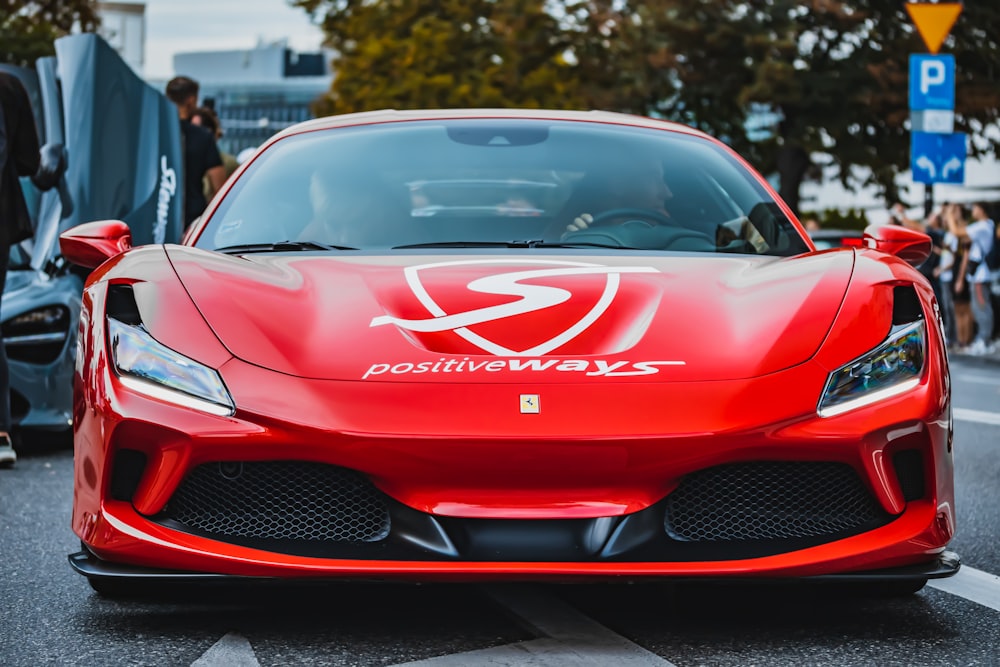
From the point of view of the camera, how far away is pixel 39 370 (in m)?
7.33

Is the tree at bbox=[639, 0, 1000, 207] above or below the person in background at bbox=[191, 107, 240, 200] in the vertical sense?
below

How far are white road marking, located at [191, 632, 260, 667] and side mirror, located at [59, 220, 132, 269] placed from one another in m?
1.26

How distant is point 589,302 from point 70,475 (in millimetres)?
3659

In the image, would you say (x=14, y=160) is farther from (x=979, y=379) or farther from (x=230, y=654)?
(x=979, y=379)

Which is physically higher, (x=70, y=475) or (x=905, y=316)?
(x=905, y=316)

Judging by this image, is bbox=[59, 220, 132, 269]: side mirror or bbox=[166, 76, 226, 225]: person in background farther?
bbox=[166, 76, 226, 225]: person in background

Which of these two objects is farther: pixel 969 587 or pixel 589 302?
pixel 969 587

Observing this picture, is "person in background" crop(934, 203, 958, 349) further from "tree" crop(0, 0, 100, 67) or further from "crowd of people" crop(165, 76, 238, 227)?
"tree" crop(0, 0, 100, 67)

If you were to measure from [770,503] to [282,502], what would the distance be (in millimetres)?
1013

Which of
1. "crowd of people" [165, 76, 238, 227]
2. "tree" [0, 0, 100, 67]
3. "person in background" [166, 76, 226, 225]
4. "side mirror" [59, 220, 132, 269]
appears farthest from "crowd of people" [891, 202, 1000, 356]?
"tree" [0, 0, 100, 67]

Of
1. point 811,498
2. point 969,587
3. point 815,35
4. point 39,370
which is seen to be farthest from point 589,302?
point 815,35

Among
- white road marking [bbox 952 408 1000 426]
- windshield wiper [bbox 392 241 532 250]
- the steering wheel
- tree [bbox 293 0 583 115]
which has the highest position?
the steering wheel

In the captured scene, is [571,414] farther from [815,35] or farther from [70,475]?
[815,35]

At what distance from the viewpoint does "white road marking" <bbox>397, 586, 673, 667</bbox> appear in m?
3.26
